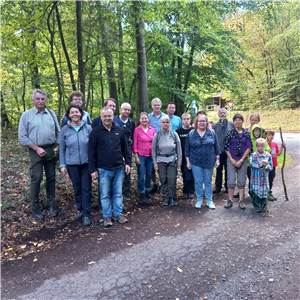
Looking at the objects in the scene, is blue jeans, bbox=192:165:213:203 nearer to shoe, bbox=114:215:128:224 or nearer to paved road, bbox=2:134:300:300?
paved road, bbox=2:134:300:300

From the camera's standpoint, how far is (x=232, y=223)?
5.64 metres

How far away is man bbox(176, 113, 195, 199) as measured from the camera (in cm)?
700

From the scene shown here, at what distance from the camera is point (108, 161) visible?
18.2 ft

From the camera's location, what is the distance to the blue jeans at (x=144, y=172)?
6.77 m

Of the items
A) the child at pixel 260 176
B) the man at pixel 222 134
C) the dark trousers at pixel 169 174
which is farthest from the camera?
the man at pixel 222 134

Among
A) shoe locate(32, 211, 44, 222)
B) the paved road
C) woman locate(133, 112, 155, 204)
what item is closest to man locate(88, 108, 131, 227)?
the paved road

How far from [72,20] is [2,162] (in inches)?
168

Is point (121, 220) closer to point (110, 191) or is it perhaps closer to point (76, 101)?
point (110, 191)

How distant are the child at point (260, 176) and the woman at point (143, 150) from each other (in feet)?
6.50

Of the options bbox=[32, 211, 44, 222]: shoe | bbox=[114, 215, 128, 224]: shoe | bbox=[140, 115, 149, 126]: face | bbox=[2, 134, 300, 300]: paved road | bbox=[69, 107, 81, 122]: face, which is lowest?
bbox=[2, 134, 300, 300]: paved road

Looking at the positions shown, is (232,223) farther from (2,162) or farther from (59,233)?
(2,162)

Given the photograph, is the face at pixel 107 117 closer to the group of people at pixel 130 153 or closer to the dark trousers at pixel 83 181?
the group of people at pixel 130 153

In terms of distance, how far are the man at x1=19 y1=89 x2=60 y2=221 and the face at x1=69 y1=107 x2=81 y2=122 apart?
0.45 meters

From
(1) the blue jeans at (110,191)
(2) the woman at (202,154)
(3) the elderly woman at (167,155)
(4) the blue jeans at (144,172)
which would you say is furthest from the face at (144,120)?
(1) the blue jeans at (110,191)
